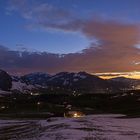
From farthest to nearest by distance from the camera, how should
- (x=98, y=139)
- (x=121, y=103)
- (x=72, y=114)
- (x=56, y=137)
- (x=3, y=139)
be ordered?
(x=121, y=103)
(x=72, y=114)
(x=3, y=139)
(x=56, y=137)
(x=98, y=139)

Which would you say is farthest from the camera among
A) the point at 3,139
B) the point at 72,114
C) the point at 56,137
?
the point at 72,114

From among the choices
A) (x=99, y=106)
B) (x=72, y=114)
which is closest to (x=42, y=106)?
(x=99, y=106)

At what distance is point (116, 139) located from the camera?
35.9 metres

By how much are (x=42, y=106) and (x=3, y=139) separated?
147366mm

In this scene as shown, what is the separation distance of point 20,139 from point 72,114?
60137 mm

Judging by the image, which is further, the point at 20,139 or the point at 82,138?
the point at 20,139

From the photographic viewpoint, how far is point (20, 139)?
3928 cm

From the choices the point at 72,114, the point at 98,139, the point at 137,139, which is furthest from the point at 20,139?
the point at 72,114

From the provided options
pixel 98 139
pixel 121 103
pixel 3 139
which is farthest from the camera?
pixel 121 103

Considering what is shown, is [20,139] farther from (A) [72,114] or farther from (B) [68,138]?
(A) [72,114]

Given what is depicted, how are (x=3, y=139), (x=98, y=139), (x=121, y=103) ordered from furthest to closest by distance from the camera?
(x=121, y=103) → (x=3, y=139) → (x=98, y=139)

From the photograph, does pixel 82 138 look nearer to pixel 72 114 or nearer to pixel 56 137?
pixel 56 137

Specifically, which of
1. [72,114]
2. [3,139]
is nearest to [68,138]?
[3,139]

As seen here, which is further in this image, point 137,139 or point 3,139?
point 3,139
